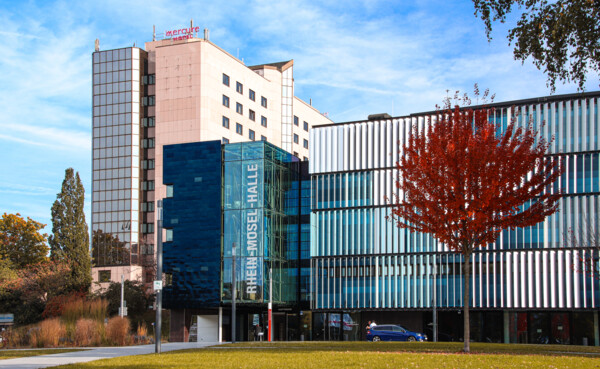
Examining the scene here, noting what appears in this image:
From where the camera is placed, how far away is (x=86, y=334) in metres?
41.1

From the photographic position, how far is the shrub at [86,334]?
40.9 meters

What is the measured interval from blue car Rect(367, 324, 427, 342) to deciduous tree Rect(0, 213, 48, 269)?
179 ft

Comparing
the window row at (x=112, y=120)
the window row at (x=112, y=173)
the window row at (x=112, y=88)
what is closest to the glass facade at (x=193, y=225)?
the window row at (x=112, y=173)

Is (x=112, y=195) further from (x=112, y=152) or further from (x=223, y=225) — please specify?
(x=223, y=225)

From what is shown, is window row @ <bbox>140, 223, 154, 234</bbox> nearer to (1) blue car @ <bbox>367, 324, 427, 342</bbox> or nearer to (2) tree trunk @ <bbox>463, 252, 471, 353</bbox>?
(1) blue car @ <bbox>367, 324, 427, 342</bbox>

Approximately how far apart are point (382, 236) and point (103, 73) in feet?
168

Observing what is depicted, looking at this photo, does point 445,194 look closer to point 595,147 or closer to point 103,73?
point 595,147

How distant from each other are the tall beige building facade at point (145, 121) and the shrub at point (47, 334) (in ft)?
147

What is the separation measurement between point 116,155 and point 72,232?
920 inches

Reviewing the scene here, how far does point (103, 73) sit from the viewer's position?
96.2 metres

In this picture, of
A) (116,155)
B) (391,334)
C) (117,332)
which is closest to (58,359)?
(117,332)

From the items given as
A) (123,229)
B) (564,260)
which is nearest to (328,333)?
(564,260)

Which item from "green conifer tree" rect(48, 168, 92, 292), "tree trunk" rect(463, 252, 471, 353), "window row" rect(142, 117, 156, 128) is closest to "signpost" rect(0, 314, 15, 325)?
"green conifer tree" rect(48, 168, 92, 292)

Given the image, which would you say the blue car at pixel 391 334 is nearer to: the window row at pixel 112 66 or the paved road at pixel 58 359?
the paved road at pixel 58 359
